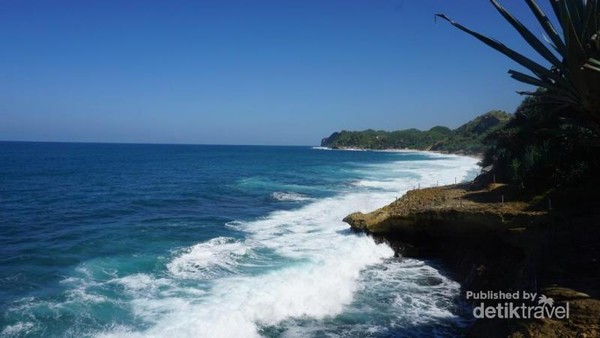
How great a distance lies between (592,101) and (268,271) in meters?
13.2

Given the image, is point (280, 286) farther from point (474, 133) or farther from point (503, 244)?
point (474, 133)

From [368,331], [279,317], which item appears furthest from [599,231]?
[279,317]

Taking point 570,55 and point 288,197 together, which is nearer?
point 570,55

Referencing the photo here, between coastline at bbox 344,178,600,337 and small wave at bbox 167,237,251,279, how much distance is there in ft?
19.0

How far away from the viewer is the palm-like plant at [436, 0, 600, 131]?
374 centimetres

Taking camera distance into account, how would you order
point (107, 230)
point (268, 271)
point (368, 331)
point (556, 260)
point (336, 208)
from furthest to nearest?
point (336, 208)
point (107, 230)
point (268, 271)
point (368, 331)
point (556, 260)

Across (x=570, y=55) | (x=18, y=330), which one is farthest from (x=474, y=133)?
(x=570, y=55)

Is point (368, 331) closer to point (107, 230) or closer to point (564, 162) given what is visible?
point (564, 162)

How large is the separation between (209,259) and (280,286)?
4624 mm

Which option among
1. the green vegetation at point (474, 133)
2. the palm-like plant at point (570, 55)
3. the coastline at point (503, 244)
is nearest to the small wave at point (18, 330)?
the coastline at point (503, 244)

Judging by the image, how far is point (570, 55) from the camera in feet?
12.4

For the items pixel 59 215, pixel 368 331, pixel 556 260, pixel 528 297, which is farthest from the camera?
pixel 59 215

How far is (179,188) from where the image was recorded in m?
41.0

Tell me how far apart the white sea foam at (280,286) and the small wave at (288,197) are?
484 inches
